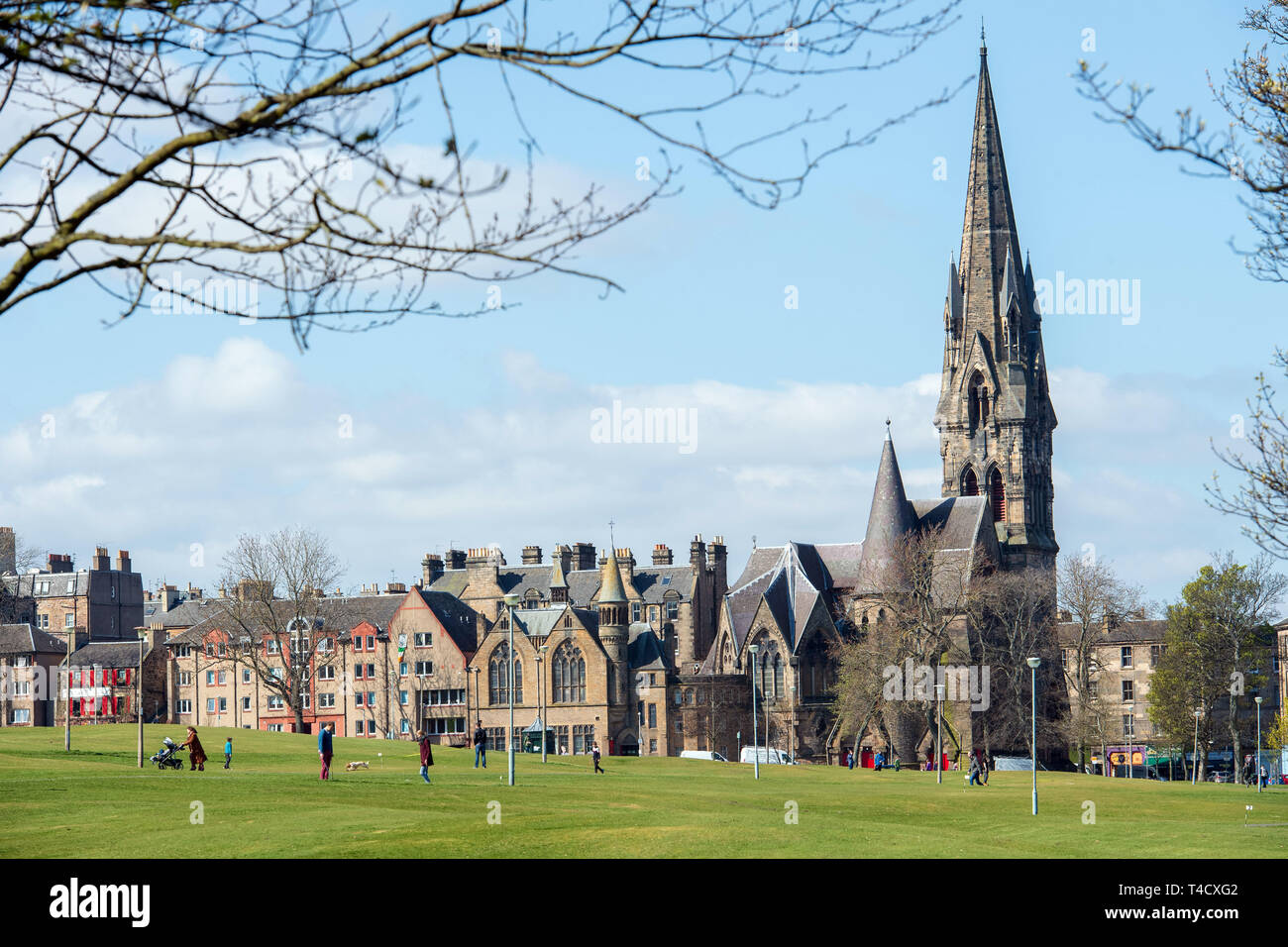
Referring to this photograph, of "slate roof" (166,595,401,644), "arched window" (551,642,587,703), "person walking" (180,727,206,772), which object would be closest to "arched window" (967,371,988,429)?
"arched window" (551,642,587,703)

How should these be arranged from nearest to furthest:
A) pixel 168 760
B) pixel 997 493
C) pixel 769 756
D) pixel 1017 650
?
pixel 168 760 < pixel 1017 650 < pixel 769 756 < pixel 997 493

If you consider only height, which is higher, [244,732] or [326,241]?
[326,241]

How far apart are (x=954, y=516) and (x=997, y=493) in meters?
9.03

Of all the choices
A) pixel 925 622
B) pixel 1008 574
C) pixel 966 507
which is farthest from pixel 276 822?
pixel 966 507

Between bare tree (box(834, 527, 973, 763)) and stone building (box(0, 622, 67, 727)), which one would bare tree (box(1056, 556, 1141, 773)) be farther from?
stone building (box(0, 622, 67, 727))

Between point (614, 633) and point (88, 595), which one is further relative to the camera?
point (88, 595)

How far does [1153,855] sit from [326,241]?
25.2m

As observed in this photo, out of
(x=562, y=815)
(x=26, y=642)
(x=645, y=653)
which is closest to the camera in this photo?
(x=562, y=815)

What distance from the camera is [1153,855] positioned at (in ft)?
103

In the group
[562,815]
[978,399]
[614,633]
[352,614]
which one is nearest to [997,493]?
[978,399]

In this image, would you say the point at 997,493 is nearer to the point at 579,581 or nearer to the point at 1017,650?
the point at 1017,650

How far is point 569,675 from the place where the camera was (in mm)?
110562

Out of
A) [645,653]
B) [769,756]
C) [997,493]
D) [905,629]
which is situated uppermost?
[997,493]
